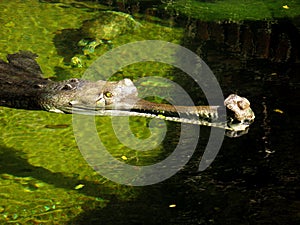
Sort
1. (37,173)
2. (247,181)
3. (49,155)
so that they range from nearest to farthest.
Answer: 1. (247,181)
2. (37,173)
3. (49,155)

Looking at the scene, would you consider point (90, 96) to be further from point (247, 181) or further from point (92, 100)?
point (247, 181)

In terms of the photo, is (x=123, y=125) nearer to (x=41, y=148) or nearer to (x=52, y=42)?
(x=41, y=148)

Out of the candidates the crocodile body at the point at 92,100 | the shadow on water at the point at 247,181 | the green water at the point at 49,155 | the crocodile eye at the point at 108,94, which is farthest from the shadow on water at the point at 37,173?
→ the crocodile eye at the point at 108,94

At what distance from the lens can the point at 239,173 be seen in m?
4.63

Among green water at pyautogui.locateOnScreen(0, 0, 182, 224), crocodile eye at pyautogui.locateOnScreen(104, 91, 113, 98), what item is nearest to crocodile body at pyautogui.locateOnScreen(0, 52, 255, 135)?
crocodile eye at pyautogui.locateOnScreen(104, 91, 113, 98)

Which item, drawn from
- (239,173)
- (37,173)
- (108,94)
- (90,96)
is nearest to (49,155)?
(37,173)

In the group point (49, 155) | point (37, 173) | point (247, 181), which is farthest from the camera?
point (49, 155)

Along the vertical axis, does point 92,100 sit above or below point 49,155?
above

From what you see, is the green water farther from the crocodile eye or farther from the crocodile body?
the crocodile eye

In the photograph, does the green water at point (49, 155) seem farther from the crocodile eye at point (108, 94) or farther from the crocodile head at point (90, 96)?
the crocodile eye at point (108, 94)

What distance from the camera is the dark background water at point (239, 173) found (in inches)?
165

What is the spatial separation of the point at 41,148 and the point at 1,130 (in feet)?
2.00

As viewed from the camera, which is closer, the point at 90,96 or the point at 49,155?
the point at 90,96

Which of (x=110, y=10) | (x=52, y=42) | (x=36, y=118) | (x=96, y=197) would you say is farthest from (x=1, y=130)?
(x=110, y=10)
